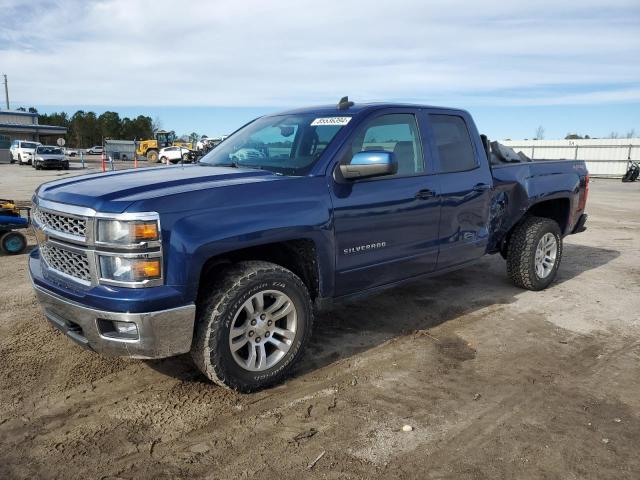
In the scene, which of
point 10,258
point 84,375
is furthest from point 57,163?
point 84,375

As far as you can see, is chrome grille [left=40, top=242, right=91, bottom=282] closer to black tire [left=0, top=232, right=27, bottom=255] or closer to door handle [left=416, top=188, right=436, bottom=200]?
door handle [left=416, top=188, right=436, bottom=200]

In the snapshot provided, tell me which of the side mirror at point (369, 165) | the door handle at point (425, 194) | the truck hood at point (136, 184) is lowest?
the door handle at point (425, 194)

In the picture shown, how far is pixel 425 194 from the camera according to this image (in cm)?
422

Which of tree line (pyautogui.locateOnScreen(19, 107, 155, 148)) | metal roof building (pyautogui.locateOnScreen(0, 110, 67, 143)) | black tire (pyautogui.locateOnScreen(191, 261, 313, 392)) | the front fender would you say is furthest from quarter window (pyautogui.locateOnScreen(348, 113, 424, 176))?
tree line (pyautogui.locateOnScreen(19, 107, 155, 148))

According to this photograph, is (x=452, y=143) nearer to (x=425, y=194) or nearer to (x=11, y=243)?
(x=425, y=194)

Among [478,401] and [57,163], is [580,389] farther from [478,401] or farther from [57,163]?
[57,163]

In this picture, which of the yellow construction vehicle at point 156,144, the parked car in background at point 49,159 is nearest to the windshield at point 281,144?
the parked car in background at point 49,159

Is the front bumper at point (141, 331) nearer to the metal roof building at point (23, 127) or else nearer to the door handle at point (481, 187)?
the door handle at point (481, 187)

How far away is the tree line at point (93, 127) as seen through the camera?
8719 cm

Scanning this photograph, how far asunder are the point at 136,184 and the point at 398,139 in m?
2.15

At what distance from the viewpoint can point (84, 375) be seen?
360cm

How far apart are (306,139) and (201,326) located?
1.73 m

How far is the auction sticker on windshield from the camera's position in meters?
3.96

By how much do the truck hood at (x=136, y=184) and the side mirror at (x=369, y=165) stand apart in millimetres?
482
